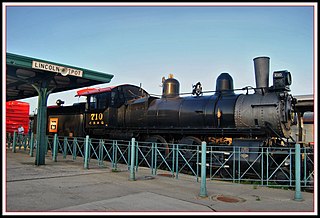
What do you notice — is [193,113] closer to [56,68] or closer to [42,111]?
[56,68]

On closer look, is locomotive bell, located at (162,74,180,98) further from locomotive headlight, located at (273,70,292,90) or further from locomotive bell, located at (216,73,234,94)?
locomotive headlight, located at (273,70,292,90)

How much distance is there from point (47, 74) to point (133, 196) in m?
6.50

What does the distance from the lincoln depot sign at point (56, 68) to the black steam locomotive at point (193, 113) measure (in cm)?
311

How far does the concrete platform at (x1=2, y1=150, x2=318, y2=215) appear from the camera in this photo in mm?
5223

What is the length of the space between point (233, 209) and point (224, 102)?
18.3 ft

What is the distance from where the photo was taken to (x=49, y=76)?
10688 mm

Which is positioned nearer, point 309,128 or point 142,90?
point 142,90

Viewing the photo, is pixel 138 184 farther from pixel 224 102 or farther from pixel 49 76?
pixel 49 76

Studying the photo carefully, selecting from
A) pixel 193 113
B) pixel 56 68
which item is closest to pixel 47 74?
pixel 56 68

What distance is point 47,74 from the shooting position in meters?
10.7

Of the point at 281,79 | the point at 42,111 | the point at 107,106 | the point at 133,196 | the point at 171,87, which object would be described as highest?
the point at 171,87

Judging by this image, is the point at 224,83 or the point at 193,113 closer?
the point at 193,113

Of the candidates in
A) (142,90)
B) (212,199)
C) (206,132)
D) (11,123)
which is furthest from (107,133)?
(11,123)

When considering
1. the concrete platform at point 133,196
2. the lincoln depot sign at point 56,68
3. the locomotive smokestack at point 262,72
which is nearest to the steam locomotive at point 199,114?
the locomotive smokestack at point 262,72
